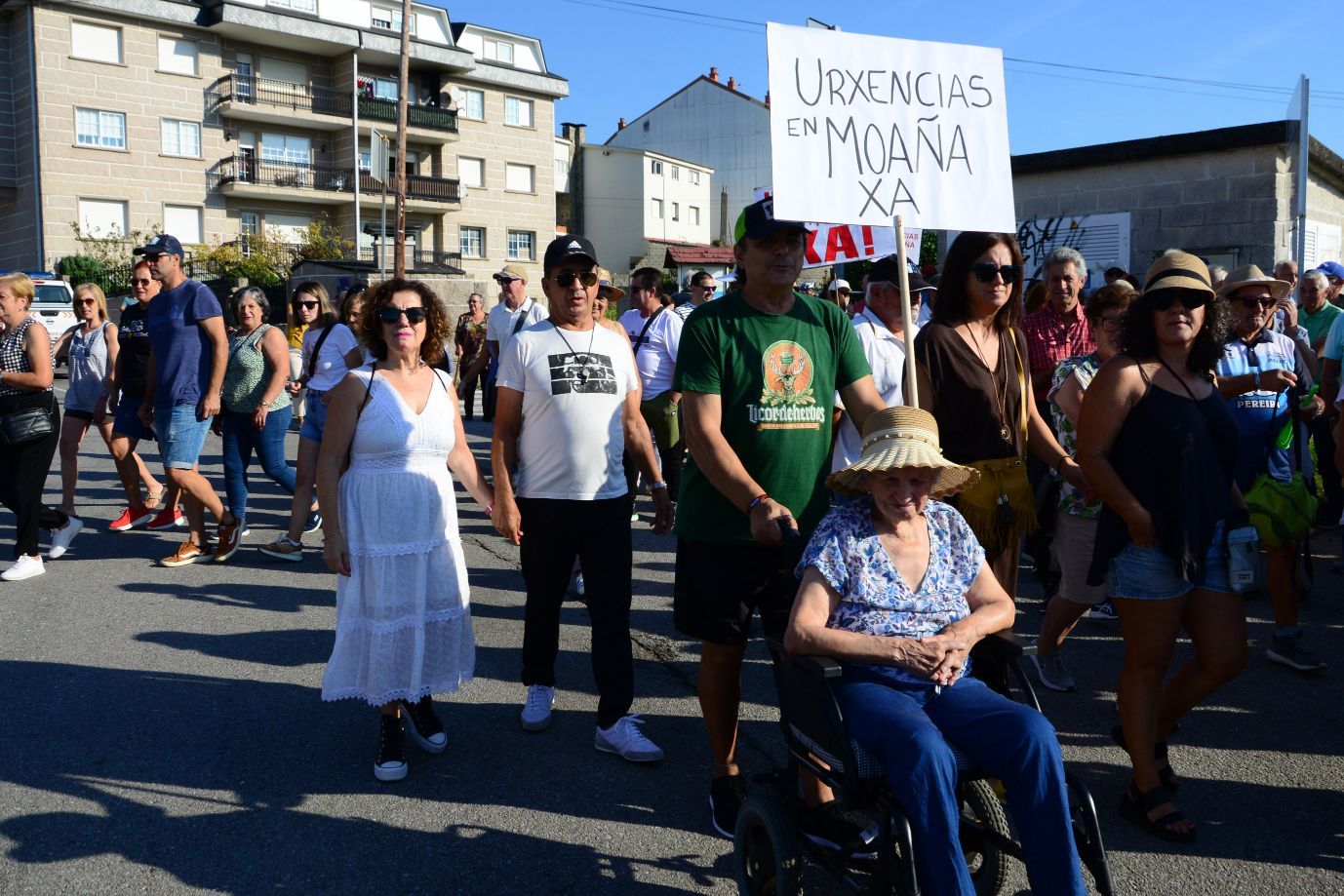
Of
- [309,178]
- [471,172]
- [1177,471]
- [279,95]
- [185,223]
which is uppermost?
[279,95]

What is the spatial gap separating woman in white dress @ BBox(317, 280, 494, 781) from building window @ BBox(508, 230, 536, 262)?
43501 millimetres

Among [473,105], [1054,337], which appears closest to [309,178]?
[473,105]

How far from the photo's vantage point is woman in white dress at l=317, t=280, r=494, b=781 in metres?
3.97

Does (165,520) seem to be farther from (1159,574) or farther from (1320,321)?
(1320,321)

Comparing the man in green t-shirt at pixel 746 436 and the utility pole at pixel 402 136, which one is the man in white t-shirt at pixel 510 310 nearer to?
the man in green t-shirt at pixel 746 436

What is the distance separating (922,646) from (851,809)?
48 centimetres

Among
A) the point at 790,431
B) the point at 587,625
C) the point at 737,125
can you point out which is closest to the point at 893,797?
the point at 790,431

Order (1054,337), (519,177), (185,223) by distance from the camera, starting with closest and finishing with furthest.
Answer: (1054,337), (185,223), (519,177)

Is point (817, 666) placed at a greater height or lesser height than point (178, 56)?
lesser

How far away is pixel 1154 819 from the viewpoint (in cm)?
350

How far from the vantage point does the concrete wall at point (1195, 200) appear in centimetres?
980

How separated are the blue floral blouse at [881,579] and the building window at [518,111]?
150 feet

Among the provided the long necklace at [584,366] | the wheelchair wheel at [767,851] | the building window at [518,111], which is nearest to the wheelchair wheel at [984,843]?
the wheelchair wheel at [767,851]

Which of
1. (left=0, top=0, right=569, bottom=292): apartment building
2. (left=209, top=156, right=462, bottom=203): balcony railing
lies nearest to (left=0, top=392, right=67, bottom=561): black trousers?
(left=0, top=0, right=569, bottom=292): apartment building
